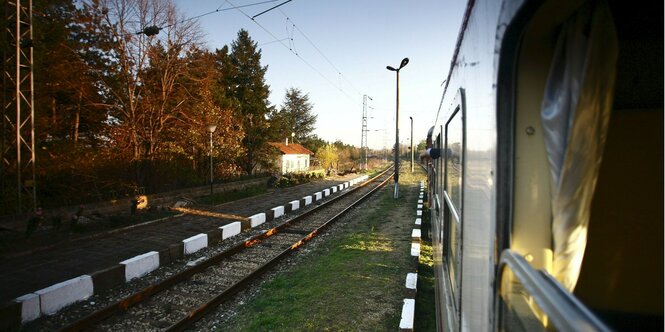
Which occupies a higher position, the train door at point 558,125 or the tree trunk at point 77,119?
the tree trunk at point 77,119

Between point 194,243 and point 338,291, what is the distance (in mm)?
3913

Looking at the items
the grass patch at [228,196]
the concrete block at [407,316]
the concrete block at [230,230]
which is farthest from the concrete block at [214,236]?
the grass patch at [228,196]

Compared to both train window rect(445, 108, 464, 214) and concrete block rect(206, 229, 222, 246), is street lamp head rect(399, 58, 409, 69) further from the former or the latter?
train window rect(445, 108, 464, 214)

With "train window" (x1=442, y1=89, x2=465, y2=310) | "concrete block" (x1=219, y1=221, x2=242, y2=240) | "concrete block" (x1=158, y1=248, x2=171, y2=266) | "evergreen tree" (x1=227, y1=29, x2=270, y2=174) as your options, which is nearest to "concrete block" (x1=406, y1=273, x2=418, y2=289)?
"train window" (x1=442, y1=89, x2=465, y2=310)

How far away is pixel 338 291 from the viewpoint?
5879mm

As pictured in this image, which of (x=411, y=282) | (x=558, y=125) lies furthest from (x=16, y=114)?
(x=558, y=125)

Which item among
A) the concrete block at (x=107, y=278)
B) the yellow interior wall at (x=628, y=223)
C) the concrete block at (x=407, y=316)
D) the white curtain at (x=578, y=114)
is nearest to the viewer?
the white curtain at (x=578, y=114)

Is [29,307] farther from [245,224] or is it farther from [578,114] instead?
[578,114]

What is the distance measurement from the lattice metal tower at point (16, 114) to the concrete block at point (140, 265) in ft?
20.0

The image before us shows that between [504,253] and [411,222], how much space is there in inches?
424

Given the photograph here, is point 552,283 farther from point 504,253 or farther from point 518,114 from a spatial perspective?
point 518,114

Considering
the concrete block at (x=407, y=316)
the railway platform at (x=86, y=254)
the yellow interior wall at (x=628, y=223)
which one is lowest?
the railway platform at (x=86, y=254)

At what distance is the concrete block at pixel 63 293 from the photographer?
4.94 meters

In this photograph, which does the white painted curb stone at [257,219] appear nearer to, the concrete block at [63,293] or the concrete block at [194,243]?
the concrete block at [194,243]
